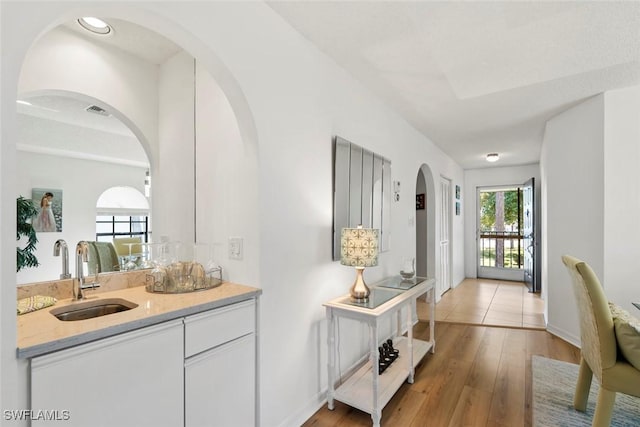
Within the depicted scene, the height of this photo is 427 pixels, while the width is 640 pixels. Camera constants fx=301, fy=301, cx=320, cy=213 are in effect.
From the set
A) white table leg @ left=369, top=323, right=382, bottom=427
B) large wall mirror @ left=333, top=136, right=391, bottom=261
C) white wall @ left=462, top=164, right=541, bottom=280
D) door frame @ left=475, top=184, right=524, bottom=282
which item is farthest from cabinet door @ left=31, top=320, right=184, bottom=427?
door frame @ left=475, top=184, right=524, bottom=282

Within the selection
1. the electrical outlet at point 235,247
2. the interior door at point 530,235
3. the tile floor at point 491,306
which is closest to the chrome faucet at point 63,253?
the electrical outlet at point 235,247

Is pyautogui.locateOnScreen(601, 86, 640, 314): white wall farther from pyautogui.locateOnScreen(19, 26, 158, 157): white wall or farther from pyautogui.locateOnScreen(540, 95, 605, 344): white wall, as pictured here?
pyautogui.locateOnScreen(19, 26, 158, 157): white wall

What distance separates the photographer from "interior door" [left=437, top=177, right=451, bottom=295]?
202 inches

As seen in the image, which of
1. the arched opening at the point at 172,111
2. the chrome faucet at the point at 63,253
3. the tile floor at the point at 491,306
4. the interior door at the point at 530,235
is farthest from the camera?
the interior door at the point at 530,235

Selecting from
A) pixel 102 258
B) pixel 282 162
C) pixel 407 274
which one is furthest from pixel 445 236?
pixel 102 258

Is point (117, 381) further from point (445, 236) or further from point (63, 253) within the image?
point (445, 236)

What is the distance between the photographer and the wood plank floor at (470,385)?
6.43ft

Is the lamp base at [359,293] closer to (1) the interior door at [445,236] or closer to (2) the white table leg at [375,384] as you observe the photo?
(2) the white table leg at [375,384]

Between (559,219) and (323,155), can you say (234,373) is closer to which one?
(323,155)

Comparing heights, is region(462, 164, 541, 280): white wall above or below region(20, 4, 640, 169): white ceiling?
below

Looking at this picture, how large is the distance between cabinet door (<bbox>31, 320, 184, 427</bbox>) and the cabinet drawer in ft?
0.15

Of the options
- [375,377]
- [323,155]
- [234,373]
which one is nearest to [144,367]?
[234,373]

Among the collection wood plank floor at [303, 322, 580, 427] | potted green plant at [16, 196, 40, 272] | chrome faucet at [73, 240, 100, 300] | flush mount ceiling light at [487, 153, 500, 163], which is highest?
flush mount ceiling light at [487, 153, 500, 163]

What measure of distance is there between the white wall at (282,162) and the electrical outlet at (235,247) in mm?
73
